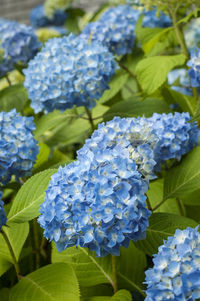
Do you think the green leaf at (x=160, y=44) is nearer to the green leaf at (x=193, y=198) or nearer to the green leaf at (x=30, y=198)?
the green leaf at (x=193, y=198)

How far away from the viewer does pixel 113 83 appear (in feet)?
5.37

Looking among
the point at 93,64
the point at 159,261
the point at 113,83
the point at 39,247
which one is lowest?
the point at 39,247

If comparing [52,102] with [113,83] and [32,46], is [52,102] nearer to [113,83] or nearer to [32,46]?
[113,83]

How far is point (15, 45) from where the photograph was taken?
1.87 meters

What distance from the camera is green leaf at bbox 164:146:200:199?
1060 millimetres

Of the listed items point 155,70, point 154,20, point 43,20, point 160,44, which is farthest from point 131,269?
point 43,20

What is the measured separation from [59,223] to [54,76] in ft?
2.15

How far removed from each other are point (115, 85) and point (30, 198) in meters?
0.74

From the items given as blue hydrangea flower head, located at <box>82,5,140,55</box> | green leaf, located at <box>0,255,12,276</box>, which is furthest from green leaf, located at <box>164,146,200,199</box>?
blue hydrangea flower head, located at <box>82,5,140,55</box>

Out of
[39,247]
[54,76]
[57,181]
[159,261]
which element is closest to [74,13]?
[54,76]

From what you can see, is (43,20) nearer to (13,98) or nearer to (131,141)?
(13,98)

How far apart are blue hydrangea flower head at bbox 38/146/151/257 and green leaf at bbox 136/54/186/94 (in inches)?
21.4

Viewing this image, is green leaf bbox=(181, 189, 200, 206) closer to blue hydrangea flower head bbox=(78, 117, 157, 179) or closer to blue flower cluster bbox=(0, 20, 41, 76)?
blue hydrangea flower head bbox=(78, 117, 157, 179)

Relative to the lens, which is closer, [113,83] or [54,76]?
[54,76]
